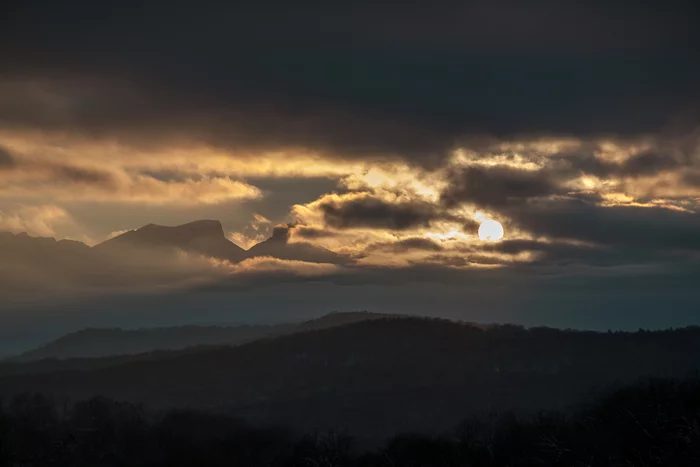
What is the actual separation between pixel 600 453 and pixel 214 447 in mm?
97836

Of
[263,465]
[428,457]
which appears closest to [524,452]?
[428,457]

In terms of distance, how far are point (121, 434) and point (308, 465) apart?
3034 inches

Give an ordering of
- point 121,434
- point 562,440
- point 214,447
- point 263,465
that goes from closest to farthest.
A: point 562,440 < point 263,465 < point 214,447 < point 121,434

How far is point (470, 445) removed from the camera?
5177 inches

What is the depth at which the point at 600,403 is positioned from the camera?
13925 centimetres

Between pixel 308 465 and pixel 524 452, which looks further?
pixel 308 465

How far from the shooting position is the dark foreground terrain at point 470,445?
10238 cm

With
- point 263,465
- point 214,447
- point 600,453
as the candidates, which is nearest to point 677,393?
point 600,453

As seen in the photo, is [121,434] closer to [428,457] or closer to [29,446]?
[29,446]

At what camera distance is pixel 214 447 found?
7106 inches

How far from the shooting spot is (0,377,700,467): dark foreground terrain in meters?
102

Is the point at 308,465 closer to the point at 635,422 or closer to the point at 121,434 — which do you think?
the point at 635,422

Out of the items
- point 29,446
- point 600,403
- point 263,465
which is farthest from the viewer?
point 29,446

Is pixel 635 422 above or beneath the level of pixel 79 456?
above
